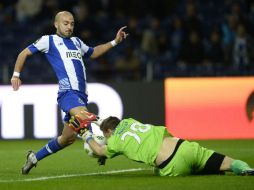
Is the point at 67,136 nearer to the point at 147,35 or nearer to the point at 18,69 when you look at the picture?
the point at 18,69

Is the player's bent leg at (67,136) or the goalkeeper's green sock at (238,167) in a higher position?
the player's bent leg at (67,136)

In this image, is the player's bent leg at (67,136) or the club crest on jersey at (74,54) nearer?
the player's bent leg at (67,136)

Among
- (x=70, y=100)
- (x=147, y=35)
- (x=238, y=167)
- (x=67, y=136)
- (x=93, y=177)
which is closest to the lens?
(x=238, y=167)

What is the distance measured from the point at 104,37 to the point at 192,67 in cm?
305

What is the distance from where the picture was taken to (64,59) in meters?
10.6

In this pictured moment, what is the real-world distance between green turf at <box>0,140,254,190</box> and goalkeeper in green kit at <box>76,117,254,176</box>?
128mm

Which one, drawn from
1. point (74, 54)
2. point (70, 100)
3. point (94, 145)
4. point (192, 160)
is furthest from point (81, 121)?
point (74, 54)

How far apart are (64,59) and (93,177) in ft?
5.36

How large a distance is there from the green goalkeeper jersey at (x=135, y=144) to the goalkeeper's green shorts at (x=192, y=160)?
0.71ft

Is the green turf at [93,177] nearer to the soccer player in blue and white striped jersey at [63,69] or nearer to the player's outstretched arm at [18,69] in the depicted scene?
the soccer player in blue and white striped jersey at [63,69]

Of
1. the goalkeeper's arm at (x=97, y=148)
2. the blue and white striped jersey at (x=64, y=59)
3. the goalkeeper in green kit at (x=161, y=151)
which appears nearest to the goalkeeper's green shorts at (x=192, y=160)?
the goalkeeper in green kit at (x=161, y=151)

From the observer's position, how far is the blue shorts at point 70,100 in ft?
33.7

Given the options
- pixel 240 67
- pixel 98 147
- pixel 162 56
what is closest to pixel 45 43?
pixel 98 147

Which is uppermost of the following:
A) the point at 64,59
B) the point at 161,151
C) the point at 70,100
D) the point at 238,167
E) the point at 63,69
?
the point at 64,59
